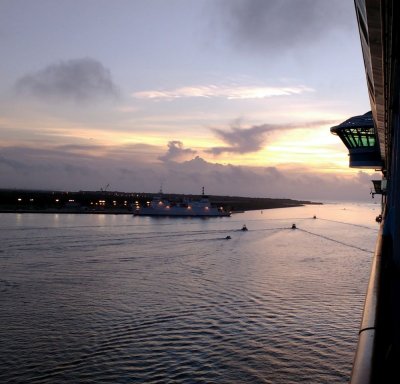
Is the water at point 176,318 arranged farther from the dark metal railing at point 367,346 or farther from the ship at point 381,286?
the dark metal railing at point 367,346

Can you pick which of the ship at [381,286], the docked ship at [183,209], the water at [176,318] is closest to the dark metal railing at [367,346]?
the ship at [381,286]

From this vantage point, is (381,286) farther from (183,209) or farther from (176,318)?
(183,209)

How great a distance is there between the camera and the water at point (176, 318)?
1653 cm

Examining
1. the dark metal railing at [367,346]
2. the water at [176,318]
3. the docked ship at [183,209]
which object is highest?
the dark metal railing at [367,346]

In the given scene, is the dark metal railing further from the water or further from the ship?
the water

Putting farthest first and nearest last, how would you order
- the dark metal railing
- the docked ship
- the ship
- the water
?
the docked ship < the water < the ship < the dark metal railing

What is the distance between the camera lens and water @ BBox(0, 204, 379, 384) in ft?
54.2

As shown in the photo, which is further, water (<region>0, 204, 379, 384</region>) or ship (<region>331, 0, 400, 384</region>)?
water (<region>0, 204, 379, 384</region>)

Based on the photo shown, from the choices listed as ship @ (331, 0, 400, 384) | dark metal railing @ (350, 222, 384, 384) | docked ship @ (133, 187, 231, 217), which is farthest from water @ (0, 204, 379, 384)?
docked ship @ (133, 187, 231, 217)

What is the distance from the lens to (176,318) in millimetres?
23609

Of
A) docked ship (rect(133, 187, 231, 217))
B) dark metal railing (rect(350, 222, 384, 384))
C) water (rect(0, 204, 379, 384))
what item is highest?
dark metal railing (rect(350, 222, 384, 384))

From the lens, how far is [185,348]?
62.0 feet

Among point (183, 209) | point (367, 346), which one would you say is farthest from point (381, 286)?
point (183, 209)

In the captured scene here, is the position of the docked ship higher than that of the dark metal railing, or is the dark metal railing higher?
the dark metal railing
